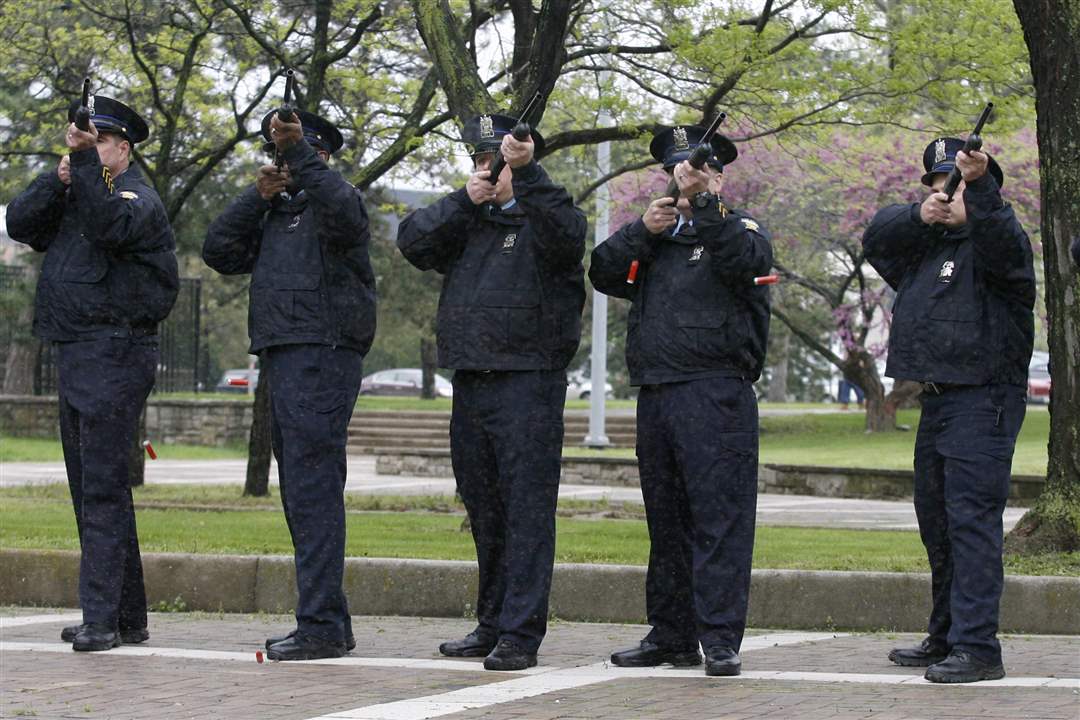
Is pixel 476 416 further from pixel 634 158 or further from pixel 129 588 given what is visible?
pixel 634 158

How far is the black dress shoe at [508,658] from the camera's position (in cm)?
642

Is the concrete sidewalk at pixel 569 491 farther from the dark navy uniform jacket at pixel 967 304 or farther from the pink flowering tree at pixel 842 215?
the dark navy uniform jacket at pixel 967 304

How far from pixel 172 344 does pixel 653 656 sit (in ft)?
75.6

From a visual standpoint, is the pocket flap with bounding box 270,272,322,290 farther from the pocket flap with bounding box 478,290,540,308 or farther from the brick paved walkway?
the brick paved walkway

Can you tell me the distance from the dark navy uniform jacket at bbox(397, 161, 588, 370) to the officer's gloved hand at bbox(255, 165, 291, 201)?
0.54 meters

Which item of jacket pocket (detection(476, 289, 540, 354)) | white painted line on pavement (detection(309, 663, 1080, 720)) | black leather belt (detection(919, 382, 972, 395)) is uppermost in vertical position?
jacket pocket (detection(476, 289, 540, 354))

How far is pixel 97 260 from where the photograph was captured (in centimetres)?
708

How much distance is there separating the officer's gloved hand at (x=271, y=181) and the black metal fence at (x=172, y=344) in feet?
64.5

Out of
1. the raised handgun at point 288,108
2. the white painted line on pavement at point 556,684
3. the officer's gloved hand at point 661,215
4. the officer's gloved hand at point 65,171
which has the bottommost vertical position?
the white painted line on pavement at point 556,684

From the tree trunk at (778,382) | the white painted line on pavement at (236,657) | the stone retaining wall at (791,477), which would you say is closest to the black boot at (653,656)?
the white painted line on pavement at (236,657)

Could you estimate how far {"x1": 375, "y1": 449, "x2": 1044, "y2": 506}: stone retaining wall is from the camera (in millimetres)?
19922

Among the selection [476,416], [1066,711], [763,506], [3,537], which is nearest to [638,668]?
[476,416]

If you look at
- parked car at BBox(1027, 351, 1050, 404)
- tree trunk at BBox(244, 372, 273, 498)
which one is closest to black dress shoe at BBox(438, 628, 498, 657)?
tree trunk at BBox(244, 372, 273, 498)

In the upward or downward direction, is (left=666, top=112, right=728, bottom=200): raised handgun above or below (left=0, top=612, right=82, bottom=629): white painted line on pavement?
above
